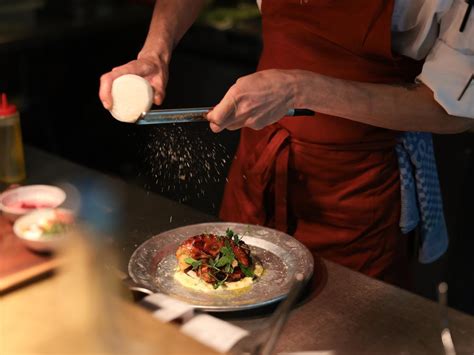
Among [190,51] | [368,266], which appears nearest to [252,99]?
[368,266]

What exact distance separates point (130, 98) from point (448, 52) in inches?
26.4

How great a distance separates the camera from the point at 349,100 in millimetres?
1474

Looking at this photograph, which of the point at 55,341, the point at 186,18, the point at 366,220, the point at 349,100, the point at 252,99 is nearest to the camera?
the point at 55,341

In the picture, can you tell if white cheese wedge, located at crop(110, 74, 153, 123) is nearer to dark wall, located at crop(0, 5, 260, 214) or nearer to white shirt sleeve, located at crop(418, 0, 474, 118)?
white shirt sleeve, located at crop(418, 0, 474, 118)

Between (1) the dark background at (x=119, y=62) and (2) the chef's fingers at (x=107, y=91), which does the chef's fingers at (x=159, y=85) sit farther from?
(1) the dark background at (x=119, y=62)

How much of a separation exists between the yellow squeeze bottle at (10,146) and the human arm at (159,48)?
1.21ft

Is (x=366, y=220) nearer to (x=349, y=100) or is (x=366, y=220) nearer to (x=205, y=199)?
(x=349, y=100)

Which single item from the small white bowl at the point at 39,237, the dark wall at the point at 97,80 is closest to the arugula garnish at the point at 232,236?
the small white bowl at the point at 39,237

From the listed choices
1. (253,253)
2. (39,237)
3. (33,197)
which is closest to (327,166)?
(253,253)

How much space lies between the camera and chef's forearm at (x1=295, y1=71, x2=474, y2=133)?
145 cm

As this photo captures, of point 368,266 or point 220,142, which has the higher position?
point 368,266

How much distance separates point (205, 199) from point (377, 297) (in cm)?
148

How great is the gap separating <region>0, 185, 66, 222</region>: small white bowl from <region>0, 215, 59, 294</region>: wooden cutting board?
424 millimetres

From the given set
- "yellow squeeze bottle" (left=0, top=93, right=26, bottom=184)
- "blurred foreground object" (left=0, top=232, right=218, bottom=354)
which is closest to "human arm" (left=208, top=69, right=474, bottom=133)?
"blurred foreground object" (left=0, top=232, right=218, bottom=354)
